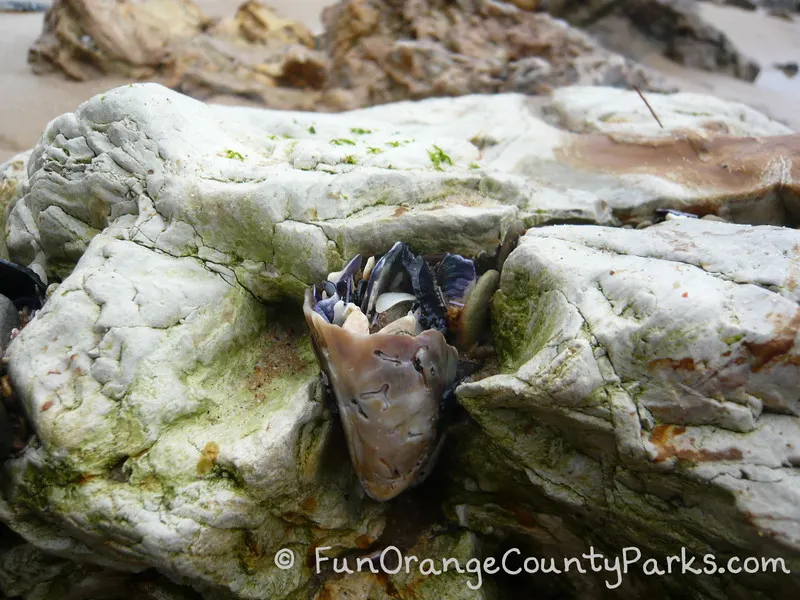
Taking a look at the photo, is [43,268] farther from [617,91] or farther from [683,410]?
[617,91]

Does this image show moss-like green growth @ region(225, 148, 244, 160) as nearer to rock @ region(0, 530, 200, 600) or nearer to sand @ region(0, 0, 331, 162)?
rock @ region(0, 530, 200, 600)

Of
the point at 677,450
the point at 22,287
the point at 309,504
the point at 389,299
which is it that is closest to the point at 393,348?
the point at 389,299

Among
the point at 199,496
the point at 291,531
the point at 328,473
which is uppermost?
the point at 199,496

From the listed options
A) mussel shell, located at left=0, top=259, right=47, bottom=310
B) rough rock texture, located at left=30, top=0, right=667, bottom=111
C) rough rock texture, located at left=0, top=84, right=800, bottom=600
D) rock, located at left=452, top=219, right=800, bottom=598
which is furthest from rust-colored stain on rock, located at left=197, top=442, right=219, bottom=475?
rough rock texture, located at left=30, top=0, right=667, bottom=111

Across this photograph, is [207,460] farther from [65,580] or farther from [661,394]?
[661,394]

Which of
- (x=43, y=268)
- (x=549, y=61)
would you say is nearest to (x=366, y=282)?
(x=43, y=268)

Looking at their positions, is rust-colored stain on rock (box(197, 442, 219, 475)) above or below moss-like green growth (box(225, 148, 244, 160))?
below
